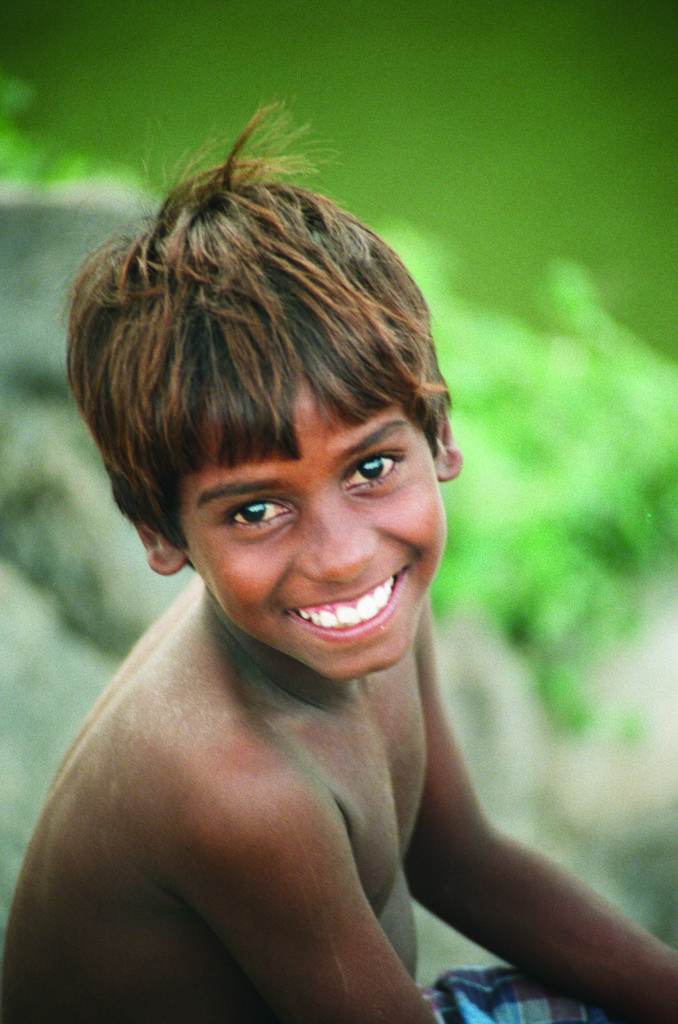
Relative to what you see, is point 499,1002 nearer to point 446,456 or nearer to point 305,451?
point 446,456

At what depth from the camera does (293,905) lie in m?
1.41

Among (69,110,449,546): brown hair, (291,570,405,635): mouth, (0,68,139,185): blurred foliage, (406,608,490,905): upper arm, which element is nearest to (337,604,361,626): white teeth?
(291,570,405,635): mouth

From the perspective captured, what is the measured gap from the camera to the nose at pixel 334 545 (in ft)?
4.47

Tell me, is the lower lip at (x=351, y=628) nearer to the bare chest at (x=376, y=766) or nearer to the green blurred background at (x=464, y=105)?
the bare chest at (x=376, y=766)

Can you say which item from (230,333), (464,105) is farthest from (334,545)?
(464,105)

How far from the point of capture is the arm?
5.67 ft

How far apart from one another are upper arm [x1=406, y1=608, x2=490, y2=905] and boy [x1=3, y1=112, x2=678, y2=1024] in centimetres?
24

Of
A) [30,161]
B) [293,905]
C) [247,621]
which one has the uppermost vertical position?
[30,161]

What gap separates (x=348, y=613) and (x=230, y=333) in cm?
35

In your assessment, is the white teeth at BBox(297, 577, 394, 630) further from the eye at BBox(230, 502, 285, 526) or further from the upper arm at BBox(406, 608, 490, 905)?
the upper arm at BBox(406, 608, 490, 905)

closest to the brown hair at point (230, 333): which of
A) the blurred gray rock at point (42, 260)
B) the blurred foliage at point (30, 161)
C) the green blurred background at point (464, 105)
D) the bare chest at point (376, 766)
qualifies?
the bare chest at point (376, 766)

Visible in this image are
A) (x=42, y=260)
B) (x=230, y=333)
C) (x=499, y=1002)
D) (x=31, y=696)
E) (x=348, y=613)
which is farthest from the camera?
(x=42, y=260)

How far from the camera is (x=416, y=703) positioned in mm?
1787

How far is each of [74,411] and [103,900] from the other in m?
1.55
